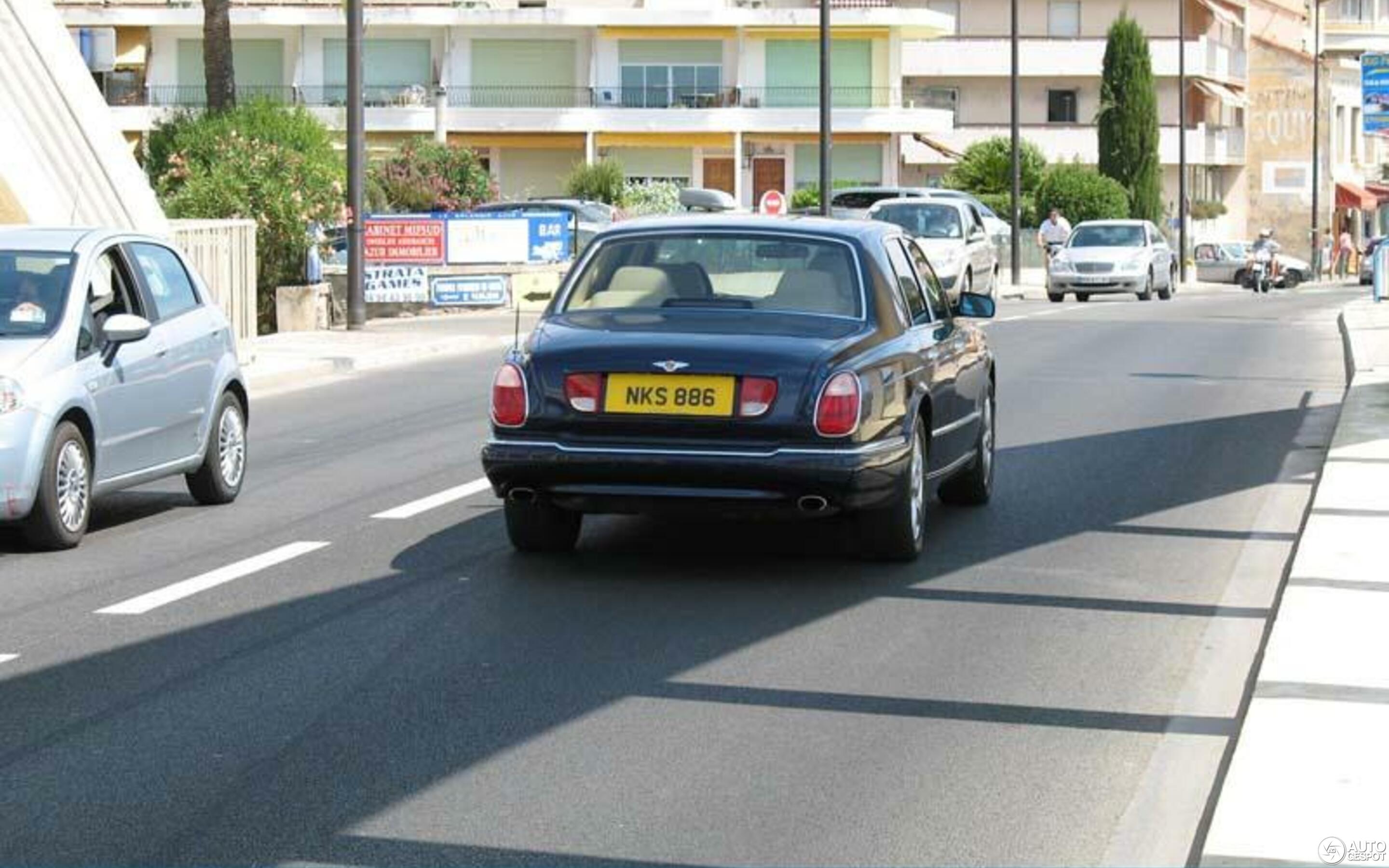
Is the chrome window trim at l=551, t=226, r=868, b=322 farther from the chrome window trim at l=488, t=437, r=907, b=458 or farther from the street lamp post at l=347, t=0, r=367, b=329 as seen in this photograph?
the street lamp post at l=347, t=0, r=367, b=329

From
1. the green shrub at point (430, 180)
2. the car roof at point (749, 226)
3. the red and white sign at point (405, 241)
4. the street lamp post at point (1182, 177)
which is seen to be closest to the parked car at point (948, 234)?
the red and white sign at point (405, 241)

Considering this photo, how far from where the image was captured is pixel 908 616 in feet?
33.4

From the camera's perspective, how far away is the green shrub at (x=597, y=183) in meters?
65.1

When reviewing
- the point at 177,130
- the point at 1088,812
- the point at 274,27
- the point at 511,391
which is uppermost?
the point at 274,27

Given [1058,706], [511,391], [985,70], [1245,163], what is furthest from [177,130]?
[1245,163]

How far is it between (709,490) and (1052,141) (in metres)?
82.2

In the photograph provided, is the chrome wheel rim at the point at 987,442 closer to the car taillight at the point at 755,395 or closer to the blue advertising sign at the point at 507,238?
the car taillight at the point at 755,395

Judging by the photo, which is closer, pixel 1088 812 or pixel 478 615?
pixel 1088 812

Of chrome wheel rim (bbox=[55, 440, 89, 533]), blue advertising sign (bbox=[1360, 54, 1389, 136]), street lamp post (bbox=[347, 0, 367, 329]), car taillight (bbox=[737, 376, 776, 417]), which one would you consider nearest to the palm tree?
street lamp post (bbox=[347, 0, 367, 329])

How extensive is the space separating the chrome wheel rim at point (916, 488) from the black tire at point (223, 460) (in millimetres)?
4231

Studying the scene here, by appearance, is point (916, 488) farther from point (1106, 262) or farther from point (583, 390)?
point (1106, 262)

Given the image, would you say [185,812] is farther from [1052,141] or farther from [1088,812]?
[1052,141]

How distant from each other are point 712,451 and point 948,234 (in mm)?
28986

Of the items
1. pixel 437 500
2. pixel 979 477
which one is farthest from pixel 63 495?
pixel 979 477
